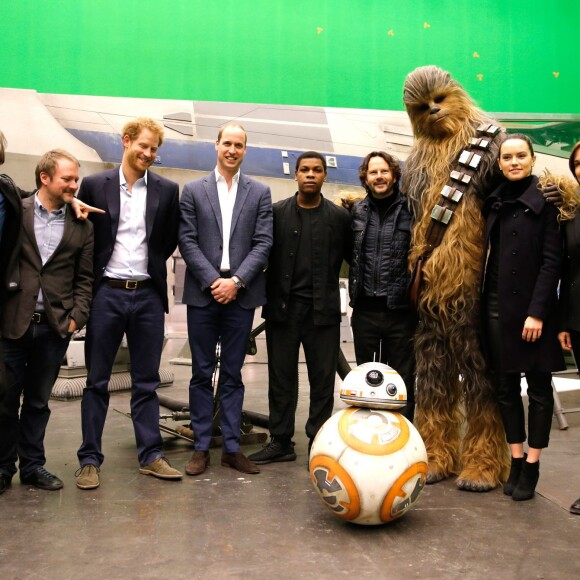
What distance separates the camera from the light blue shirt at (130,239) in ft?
10.1

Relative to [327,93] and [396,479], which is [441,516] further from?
[327,93]

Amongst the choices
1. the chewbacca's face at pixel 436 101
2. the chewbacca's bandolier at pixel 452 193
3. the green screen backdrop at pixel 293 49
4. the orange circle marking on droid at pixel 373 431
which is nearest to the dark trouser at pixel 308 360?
the chewbacca's bandolier at pixel 452 193

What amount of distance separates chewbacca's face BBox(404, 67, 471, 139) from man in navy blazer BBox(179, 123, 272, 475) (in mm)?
839

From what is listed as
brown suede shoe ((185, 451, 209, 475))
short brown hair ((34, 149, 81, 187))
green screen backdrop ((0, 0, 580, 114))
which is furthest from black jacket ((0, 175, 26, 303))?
green screen backdrop ((0, 0, 580, 114))

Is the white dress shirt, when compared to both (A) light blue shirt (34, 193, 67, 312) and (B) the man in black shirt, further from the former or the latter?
(A) light blue shirt (34, 193, 67, 312)

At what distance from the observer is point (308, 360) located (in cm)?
348

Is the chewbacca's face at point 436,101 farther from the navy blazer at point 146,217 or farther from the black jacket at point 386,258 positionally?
the navy blazer at point 146,217

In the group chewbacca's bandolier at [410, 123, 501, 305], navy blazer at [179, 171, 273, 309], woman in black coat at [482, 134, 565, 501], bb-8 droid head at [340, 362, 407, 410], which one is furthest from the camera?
navy blazer at [179, 171, 273, 309]

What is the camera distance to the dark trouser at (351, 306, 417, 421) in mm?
3260

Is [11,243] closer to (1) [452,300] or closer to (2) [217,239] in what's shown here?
(2) [217,239]

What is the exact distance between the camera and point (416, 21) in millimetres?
6770

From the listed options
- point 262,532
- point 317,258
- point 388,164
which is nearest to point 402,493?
point 262,532

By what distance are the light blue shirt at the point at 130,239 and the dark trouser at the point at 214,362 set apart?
1.09 feet

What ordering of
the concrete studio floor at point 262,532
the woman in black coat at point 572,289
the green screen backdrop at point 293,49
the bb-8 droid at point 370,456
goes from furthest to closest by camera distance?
the green screen backdrop at point 293,49 < the woman in black coat at point 572,289 < the bb-8 droid at point 370,456 < the concrete studio floor at point 262,532
